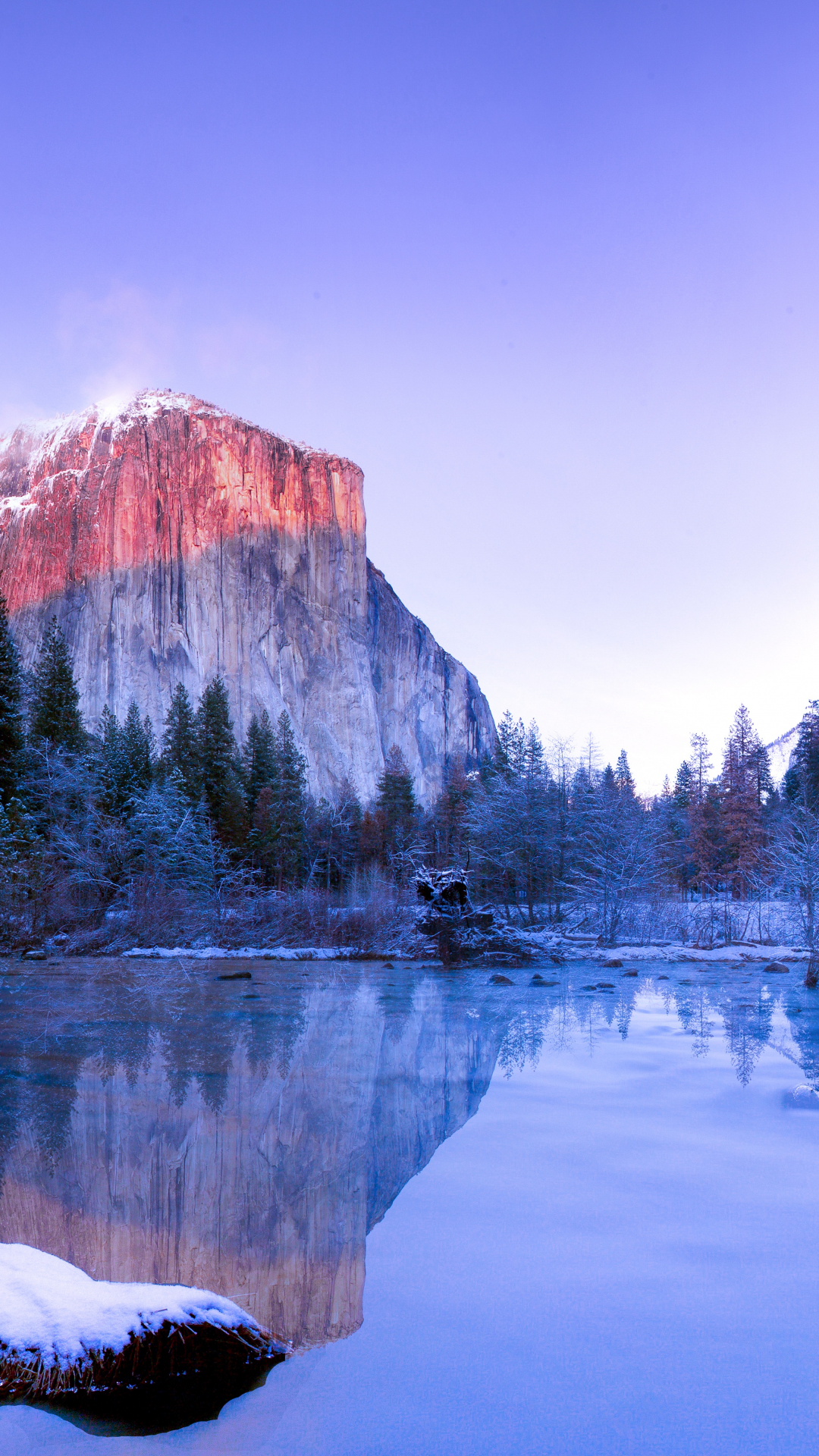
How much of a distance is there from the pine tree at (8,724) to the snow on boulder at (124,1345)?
26.4 metres

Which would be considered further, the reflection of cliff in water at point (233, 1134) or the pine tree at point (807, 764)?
the pine tree at point (807, 764)

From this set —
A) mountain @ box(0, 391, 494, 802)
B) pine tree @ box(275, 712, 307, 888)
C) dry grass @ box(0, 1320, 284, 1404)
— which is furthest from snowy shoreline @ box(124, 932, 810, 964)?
mountain @ box(0, 391, 494, 802)

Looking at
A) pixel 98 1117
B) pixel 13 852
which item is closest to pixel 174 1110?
pixel 98 1117

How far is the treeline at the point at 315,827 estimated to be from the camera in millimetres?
24656

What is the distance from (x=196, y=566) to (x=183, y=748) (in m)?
38.6

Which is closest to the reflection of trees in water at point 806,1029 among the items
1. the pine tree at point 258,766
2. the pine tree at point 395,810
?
the pine tree at point 395,810

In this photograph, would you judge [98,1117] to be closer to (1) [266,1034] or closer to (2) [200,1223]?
(2) [200,1223]

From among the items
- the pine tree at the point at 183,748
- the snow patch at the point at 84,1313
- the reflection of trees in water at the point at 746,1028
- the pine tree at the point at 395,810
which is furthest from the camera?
the pine tree at the point at 395,810

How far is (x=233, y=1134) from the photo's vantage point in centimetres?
623

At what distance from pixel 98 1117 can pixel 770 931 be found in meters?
23.6

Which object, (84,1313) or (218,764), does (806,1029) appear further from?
(218,764)

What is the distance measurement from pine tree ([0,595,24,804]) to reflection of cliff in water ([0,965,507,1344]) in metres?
16.4

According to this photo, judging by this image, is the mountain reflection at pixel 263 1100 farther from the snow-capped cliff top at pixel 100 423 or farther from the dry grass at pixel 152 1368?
the snow-capped cliff top at pixel 100 423

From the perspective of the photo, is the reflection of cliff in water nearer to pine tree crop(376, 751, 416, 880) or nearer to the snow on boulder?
the snow on boulder
